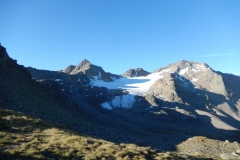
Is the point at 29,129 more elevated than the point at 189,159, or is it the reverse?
the point at 29,129

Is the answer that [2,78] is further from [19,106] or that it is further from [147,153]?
[147,153]

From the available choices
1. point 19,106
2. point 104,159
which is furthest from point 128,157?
point 19,106

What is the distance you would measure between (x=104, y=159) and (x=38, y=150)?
6.53 metres

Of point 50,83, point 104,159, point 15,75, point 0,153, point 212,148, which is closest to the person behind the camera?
point 0,153

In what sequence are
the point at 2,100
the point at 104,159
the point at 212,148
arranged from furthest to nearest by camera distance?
the point at 2,100 < the point at 212,148 < the point at 104,159

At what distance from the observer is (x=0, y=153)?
64.1ft

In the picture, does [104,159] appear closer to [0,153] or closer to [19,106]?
[0,153]

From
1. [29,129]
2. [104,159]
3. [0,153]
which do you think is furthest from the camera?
[29,129]

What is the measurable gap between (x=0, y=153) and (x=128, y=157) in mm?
11727

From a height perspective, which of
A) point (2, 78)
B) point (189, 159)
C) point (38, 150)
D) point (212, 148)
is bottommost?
point (212, 148)

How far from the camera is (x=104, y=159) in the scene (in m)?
21.4

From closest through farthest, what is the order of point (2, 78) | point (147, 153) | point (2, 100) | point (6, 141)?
point (6, 141)
point (147, 153)
point (2, 100)
point (2, 78)

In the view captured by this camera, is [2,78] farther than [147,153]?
Yes

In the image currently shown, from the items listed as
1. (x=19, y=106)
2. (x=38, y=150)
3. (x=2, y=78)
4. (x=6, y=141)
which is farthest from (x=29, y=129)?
(x=2, y=78)
